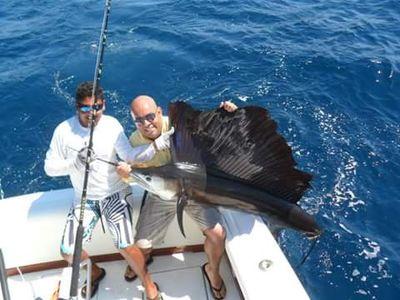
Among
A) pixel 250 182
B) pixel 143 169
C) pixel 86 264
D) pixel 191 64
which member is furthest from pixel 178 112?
pixel 191 64

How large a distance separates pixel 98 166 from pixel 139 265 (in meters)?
0.65

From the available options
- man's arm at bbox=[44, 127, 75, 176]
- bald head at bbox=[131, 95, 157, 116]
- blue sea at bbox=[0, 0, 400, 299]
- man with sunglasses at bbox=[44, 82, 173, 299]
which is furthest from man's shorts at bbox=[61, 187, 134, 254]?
blue sea at bbox=[0, 0, 400, 299]

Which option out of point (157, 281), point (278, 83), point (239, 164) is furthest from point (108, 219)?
point (278, 83)

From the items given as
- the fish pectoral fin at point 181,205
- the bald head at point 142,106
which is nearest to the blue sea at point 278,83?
the fish pectoral fin at point 181,205

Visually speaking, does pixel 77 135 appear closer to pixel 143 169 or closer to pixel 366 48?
pixel 143 169

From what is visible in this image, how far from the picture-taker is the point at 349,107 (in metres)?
5.62

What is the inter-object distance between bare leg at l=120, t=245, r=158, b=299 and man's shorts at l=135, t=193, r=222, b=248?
0.20 feet

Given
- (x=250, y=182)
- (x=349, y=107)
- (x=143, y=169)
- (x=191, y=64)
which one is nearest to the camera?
(x=143, y=169)

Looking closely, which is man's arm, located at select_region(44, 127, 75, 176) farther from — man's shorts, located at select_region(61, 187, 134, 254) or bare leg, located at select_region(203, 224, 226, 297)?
bare leg, located at select_region(203, 224, 226, 297)

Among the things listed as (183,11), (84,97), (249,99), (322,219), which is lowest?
(322,219)

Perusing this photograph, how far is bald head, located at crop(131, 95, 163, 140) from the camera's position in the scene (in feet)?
8.63

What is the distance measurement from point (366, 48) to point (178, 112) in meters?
5.17

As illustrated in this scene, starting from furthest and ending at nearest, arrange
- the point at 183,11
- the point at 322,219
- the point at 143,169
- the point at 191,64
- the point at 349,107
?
1. the point at 183,11
2. the point at 191,64
3. the point at 349,107
4. the point at 322,219
5. the point at 143,169

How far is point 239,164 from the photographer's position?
2.69m
